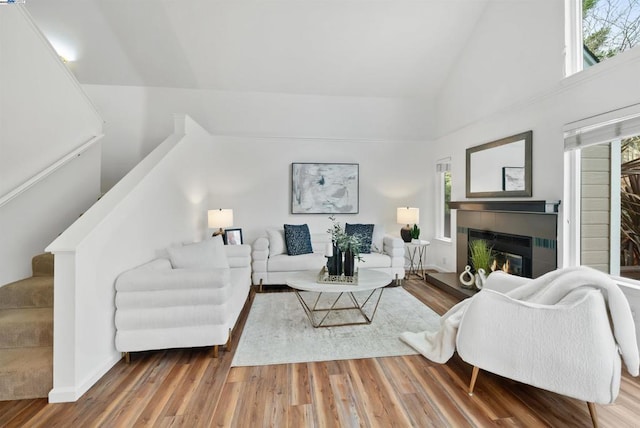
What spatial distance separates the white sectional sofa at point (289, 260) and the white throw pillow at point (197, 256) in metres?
1.36

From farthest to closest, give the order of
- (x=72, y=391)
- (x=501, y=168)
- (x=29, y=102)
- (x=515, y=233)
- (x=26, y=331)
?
1. (x=501, y=168)
2. (x=515, y=233)
3. (x=29, y=102)
4. (x=26, y=331)
5. (x=72, y=391)

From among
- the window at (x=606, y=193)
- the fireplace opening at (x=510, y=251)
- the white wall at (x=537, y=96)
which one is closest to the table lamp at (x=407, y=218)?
the white wall at (x=537, y=96)

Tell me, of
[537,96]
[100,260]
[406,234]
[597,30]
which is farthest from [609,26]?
[100,260]

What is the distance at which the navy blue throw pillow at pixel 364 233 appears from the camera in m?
4.73

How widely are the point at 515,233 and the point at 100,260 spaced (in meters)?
4.25

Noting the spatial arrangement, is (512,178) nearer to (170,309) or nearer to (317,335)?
(317,335)

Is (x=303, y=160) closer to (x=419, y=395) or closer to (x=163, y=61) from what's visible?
(x=163, y=61)

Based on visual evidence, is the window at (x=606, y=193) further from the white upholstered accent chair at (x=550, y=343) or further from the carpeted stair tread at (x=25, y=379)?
the carpeted stair tread at (x=25, y=379)

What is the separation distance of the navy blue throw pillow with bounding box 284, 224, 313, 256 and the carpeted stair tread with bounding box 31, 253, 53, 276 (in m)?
2.78

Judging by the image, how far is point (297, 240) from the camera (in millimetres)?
4656

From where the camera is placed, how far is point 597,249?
2.91 metres

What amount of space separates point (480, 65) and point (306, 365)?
456cm

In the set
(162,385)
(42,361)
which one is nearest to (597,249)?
(162,385)

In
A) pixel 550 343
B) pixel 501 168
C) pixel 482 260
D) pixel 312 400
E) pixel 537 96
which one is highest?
pixel 537 96
